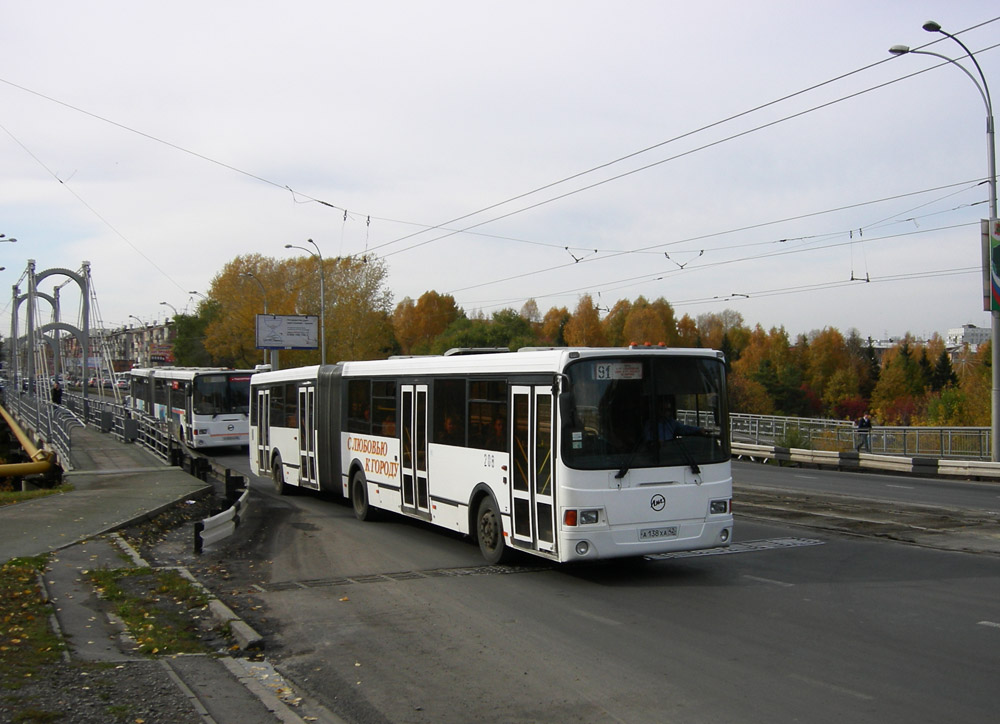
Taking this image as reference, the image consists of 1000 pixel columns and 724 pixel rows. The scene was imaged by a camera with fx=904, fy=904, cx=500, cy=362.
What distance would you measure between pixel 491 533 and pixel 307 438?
8221 millimetres

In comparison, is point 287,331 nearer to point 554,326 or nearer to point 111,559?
point 111,559

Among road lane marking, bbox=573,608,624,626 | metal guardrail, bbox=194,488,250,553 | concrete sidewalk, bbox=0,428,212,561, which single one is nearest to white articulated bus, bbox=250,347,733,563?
road lane marking, bbox=573,608,624,626

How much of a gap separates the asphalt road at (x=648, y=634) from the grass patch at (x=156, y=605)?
73 centimetres

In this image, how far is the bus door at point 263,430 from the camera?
21.4m

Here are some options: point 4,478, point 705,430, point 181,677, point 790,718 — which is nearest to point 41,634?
point 181,677

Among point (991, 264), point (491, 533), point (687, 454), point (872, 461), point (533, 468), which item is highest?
point (991, 264)

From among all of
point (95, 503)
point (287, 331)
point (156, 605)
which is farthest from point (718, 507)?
point (287, 331)

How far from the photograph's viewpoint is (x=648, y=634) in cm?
780

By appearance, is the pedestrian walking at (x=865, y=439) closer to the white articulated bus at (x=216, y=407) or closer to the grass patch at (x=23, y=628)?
the white articulated bus at (x=216, y=407)

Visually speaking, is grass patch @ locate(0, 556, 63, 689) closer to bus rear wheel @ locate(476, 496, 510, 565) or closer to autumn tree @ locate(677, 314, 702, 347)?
bus rear wheel @ locate(476, 496, 510, 565)

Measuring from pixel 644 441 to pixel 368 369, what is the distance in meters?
6.82

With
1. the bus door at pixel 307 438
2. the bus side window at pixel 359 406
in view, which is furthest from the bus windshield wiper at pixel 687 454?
the bus door at pixel 307 438

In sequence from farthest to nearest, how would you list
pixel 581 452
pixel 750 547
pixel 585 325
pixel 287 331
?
1. pixel 585 325
2. pixel 287 331
3. pixel 750 547
4. pixel 581 452

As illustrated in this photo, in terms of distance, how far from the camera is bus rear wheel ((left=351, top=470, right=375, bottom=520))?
15.5 meters
